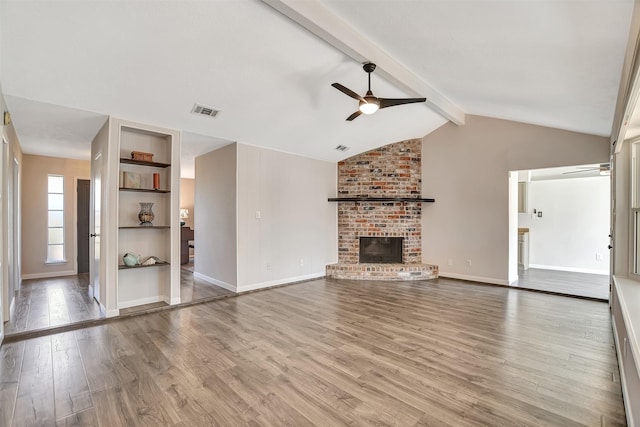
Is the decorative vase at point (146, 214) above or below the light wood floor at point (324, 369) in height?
above

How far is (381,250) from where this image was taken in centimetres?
670

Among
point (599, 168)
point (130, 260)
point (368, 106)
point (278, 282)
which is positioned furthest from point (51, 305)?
point (599, 168)

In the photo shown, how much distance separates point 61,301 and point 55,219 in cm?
284

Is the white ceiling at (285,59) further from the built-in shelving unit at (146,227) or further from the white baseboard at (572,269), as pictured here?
the white baseboard at (572,269)

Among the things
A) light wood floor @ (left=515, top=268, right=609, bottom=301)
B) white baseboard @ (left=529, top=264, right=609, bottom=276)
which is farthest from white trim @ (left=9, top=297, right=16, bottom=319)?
white baseboard @ (left=529, top=264, right=609, bottom=276)

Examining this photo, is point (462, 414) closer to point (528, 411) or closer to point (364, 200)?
point (528, 411)

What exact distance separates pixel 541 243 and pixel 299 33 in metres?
7.25

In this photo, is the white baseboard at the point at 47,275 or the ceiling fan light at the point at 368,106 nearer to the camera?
the ceiling fan light at the point at 368,106

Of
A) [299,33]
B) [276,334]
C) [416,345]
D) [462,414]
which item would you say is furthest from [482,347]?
[299,33]

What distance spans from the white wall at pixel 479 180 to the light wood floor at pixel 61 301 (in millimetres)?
4286

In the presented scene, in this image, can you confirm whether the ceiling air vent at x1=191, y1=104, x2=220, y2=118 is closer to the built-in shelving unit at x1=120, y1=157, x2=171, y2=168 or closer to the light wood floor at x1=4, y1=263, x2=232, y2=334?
the built-in shelving unit at x1=120, y1=157, x2=171, y2=168

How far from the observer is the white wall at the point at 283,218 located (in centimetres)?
521

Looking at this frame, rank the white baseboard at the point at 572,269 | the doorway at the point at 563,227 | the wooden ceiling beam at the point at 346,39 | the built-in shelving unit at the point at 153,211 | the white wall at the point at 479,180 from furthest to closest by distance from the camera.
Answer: the white baseboard at the point at 572,269 → the doorway at the point at 563,227 → the white wall at the point at 479,180 → the built-in shelving unit at the point at 153,211 → the wooden ceiling beam at the point at 346,39

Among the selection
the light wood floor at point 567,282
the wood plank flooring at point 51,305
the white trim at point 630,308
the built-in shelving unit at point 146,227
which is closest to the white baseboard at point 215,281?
the built-in shelving unit at point 146,227
